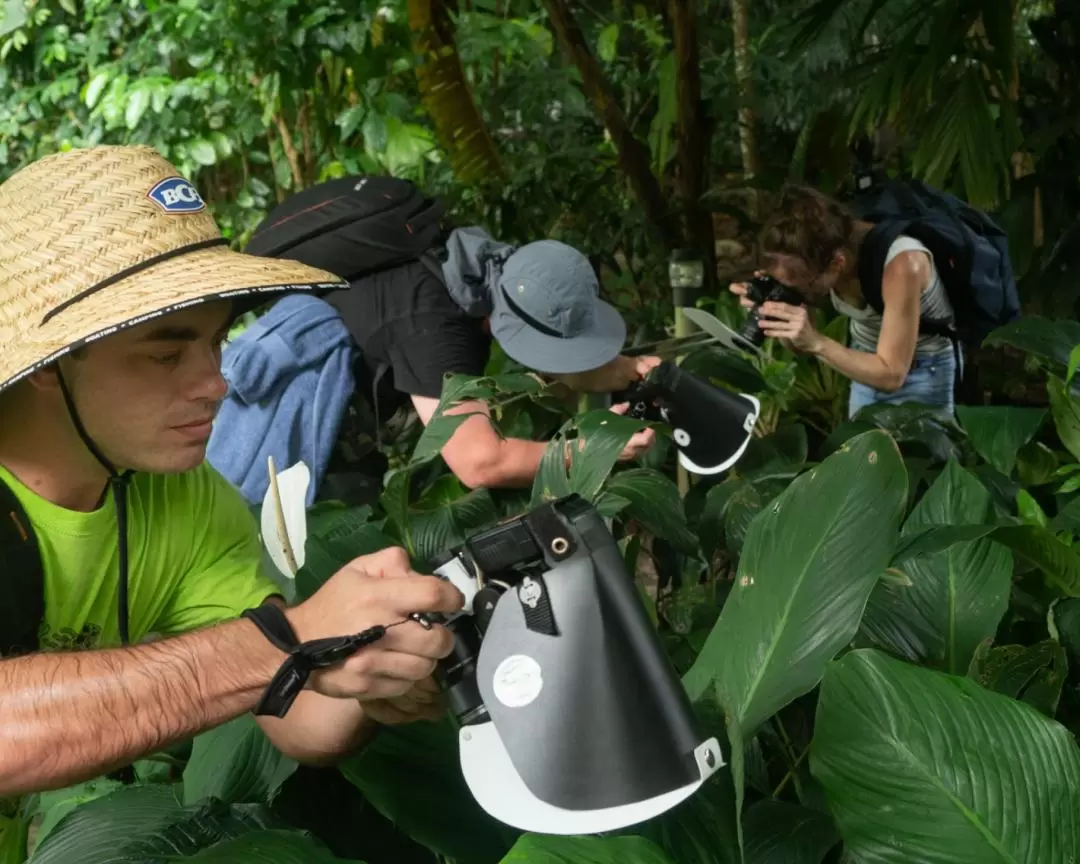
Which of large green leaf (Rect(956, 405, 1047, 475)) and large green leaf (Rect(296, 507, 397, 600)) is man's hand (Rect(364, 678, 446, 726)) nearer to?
large green leaf (Rect(296, 507, 397, 600))

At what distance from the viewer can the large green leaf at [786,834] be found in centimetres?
78

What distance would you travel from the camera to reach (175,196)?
2.75 ft

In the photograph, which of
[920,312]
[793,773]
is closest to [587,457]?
[793,773]

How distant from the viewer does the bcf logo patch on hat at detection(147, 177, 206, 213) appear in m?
0.82

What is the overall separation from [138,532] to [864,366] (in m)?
1.30

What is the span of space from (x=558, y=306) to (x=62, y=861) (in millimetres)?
977

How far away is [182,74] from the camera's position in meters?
3.73

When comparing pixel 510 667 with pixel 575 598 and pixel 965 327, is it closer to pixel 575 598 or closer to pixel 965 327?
pixel 575 598

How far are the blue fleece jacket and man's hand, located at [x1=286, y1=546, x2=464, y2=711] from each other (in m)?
0.88

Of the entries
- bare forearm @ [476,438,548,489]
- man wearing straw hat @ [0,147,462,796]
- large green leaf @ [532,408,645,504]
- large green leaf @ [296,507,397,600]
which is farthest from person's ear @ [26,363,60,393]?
bare forearm @ [476,438,548,489]

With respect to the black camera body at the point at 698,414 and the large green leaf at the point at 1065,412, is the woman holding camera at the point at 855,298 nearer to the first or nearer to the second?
the large green leaf at the point at 1065,412

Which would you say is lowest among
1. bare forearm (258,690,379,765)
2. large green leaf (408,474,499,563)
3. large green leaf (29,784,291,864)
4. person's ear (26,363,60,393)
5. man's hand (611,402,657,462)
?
man's hand (611,402,657,462)

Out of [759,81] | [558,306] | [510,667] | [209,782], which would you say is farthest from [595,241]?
[510,667]

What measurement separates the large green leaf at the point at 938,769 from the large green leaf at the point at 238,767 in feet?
1.58
